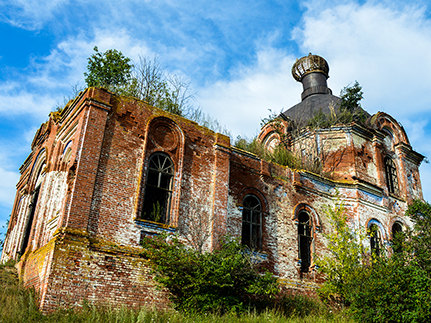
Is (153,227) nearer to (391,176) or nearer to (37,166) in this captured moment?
(37,166)

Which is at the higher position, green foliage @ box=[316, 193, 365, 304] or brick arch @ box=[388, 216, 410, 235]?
brick arch @ box=[388, 216, 410, 235]

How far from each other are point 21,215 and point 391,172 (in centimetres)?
1706

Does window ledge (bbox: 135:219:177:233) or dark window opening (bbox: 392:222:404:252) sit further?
dark window opening (bbox: 392:222:404:252)

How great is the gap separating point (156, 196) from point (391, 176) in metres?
13.0

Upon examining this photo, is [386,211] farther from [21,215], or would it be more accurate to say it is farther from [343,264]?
[21,215]

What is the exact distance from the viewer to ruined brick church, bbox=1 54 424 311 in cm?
958

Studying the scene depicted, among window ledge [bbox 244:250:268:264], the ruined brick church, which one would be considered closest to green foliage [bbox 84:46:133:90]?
the ruined brick church

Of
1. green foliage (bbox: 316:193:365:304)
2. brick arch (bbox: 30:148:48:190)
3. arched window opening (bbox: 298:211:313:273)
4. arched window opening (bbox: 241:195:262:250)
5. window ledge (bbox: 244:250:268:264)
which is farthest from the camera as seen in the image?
arched window opening (bbox: 298:211:313:273)

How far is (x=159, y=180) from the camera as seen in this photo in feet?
37.8

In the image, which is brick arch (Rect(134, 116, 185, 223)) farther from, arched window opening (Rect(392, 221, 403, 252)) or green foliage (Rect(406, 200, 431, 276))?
arched window opening (Rect(392, 221, 403, 252))

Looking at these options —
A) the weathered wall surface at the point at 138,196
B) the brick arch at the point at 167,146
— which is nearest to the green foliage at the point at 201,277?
the weathered wall surface at the point at 138,196

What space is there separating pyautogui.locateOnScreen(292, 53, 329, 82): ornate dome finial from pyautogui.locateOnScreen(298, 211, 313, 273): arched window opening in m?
12.3

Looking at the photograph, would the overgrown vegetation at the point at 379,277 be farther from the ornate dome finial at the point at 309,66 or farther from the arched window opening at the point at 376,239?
the ornate dome finial at the point at 309,66

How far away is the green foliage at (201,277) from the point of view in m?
9.91
